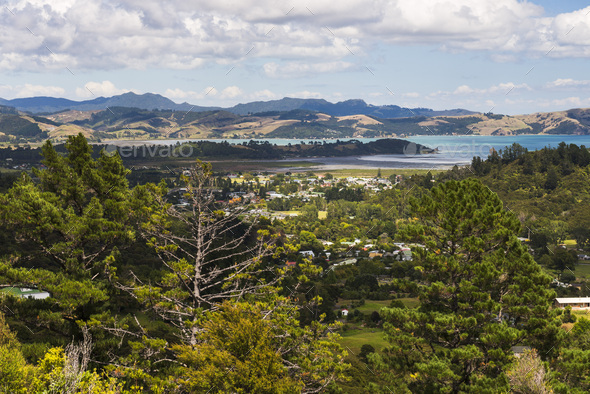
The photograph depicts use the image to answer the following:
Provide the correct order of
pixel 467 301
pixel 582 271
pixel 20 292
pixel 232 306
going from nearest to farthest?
pixel 232 306, pixel 467 301, pixel 20 292, pixel 582 271

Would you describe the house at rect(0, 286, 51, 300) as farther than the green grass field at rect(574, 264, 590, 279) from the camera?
No

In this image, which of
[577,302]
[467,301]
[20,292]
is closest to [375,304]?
[577,302]

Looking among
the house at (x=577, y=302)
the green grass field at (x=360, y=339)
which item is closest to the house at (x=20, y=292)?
the green grass field at (x=360, y=339)

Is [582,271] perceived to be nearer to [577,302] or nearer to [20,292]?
[577,302]

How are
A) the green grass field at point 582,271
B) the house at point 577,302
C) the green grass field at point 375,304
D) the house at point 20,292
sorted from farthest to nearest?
the green grass field at point 582,271, the green grass field at point 375,304, the house at point 577,302, the house at point 20,292

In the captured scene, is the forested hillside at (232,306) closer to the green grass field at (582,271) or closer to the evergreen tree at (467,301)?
the evergreen tree at (467,301)

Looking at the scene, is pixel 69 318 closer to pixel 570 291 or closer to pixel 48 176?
pixel 48 176

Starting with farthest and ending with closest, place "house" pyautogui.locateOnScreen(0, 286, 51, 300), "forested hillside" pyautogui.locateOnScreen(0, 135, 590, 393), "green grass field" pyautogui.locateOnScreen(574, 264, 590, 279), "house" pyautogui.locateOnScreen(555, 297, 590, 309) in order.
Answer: "green grass field" pyautogui.locateOnScreen(574, 264, 590, 279), "house" pyautogui.locateOnScreen(555, 297, 590, 309), "house" pyautogui.locateOnScreen(0, 286, 51, 300), "forested hillside" pyautogui.locateOnScreen(0, 135, 590, 393)

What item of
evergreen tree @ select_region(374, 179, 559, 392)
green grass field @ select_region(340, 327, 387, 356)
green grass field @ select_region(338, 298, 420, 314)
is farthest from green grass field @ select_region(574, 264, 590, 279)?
evergreen tree @ select_region(374, 179, 559, 392)

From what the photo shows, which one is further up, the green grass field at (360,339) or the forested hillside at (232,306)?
the forested hillside at (232,306)

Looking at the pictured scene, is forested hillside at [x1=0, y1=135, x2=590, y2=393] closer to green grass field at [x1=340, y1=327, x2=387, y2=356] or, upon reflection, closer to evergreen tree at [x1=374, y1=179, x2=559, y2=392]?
evergreen tree at [x1=374, y1=179, x2=559, y2=392]

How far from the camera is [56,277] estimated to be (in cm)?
1986

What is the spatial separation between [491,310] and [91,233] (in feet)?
56.5

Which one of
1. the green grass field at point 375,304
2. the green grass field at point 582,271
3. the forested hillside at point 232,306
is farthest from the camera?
the green grass field at point 582,271
